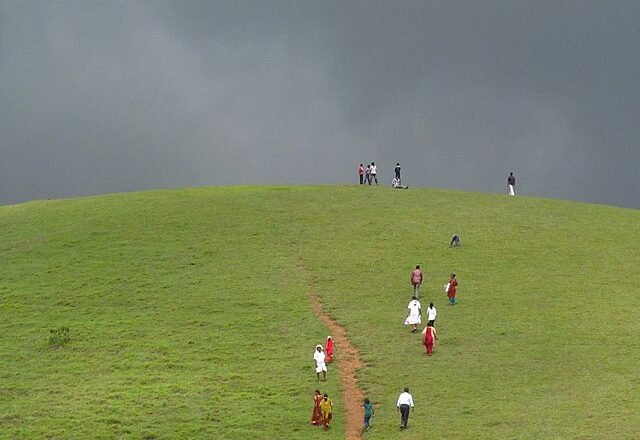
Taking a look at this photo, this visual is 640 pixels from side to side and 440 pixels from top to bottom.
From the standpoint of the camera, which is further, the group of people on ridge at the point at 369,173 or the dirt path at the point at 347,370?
A: the group of people on ridge at the point at 369,173

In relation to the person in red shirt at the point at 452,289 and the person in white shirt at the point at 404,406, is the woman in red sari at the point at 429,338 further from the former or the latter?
the person in white shirt at the point at 404,406

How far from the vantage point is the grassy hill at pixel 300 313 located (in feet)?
117

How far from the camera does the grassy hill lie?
35812 millimetres

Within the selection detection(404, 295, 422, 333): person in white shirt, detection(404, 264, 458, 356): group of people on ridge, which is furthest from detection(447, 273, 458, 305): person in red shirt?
detection(404, 295, 422, 333): person in white shirt

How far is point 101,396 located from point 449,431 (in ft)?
48.7

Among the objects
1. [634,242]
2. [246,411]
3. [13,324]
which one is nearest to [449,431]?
[246,411]

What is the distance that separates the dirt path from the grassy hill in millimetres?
469

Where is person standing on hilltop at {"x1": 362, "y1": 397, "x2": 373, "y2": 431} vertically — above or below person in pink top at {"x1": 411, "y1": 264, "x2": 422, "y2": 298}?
below

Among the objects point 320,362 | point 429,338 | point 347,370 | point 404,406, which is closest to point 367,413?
point 404,406

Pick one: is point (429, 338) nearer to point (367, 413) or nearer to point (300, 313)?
point (367, 413)

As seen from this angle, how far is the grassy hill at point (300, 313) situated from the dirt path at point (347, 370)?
18.5 inches

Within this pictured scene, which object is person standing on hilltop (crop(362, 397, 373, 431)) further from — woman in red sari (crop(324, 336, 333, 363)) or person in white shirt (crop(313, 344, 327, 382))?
woman in red sari (crop(324, 336, 333, 363))

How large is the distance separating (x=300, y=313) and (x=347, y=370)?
8.55m

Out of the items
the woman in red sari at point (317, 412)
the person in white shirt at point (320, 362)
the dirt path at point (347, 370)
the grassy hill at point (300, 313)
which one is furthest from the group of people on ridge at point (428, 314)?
the woman in red sari at point (317, 412)
